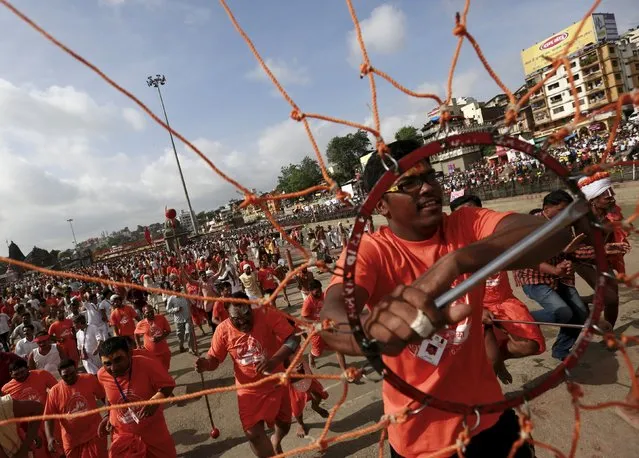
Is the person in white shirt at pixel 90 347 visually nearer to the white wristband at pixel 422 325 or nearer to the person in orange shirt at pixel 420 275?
the person in orange shirt at pixel 420 275

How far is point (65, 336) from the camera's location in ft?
27.0

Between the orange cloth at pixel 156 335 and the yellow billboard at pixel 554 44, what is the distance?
63.5 metres

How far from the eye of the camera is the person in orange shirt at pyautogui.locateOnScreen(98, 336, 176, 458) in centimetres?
367

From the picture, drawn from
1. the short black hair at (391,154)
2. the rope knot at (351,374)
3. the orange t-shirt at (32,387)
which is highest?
the short black hair at (391,154)

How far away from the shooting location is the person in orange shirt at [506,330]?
3.52 metres

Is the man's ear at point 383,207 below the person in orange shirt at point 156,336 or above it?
above

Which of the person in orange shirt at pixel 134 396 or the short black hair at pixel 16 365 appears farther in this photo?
the short black hair at pixel 16 365

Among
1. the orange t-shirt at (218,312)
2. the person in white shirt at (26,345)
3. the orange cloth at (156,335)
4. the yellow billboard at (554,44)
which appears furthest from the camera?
the yellow billboard at (554,44)

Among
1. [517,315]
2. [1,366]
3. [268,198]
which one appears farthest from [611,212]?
[1,366]

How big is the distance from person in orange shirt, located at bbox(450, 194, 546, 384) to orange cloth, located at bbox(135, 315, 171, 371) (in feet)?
16.8

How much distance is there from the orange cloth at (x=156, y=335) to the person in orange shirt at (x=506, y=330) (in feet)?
16.8

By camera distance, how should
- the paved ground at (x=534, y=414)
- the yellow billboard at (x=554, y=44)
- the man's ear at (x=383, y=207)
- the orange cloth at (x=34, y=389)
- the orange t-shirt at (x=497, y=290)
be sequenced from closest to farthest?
1. the man's ear at (x=383, y=207)
2. the paved ground at (x=534, y=414)
3. the orange t-shirt at (x=497, y=290)
4. the orange cloth at (x=34, y=389)
5. the yellow billboard at (x=554, y=44)

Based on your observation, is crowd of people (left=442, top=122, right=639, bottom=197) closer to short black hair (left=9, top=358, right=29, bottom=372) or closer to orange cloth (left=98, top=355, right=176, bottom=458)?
orange cloth (left=98, top=355, right=176, bottom=458)

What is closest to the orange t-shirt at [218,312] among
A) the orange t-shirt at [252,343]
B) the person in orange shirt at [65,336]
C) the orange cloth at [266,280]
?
the orange t-shirt at [252,343]
